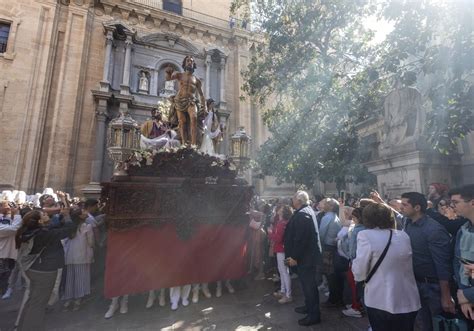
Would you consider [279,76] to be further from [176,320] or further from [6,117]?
[6,117]

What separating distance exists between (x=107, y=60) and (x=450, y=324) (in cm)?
1761

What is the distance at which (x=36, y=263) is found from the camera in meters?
3.48

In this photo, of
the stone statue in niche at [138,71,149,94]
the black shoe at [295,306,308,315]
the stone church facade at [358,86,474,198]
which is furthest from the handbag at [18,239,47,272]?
the stone statue in niche at [138,71,149,94]

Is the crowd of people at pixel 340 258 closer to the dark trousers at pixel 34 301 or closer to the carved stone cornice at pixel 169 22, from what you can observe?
the dark trousers at pixel 34 301

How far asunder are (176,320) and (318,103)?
9946 millimetres

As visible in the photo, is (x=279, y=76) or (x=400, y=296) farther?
(x=279, y=76)

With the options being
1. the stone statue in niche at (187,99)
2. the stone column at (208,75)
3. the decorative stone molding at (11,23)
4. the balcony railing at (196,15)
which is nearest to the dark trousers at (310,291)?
the stone statue in niche at (187,99)

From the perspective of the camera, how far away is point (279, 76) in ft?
38.7

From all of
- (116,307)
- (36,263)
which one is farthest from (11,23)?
(116,307)

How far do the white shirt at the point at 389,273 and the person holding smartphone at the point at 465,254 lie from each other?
14.5 inches

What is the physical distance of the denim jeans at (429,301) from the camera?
2684mm

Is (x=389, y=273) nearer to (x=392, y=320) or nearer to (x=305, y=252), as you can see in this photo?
(x=392, y=320)

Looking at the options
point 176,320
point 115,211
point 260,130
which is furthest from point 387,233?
point 260,130

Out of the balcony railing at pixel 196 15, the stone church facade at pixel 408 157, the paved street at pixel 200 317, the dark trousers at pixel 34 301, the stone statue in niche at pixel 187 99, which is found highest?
the balcony railing at pixel 196 15
